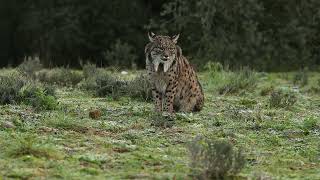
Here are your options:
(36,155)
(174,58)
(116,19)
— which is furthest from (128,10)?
(36,155)

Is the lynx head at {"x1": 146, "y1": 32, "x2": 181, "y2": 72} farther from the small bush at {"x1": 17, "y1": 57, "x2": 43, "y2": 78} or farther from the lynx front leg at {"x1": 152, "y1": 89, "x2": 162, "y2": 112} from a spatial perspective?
the small bush at {"x1": 17, "y1": 57, "x2": 43, "y2": 78}

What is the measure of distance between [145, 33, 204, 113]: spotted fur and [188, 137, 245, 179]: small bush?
4.25m

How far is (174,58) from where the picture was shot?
12422 mm

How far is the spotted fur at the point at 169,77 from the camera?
12.3 meters

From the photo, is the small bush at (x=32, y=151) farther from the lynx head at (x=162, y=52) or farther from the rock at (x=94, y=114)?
the lynx head at (x=162, y=52)

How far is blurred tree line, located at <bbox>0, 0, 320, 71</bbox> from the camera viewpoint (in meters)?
27.6

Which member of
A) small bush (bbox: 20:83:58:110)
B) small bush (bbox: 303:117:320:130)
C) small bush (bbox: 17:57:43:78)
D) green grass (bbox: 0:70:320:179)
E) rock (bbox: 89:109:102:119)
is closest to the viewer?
green grass (bbox: 0:70:320:179)

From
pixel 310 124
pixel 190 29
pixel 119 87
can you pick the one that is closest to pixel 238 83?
pixel 119 87

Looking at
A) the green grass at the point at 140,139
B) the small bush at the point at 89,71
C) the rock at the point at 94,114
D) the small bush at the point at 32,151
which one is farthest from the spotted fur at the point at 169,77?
the small bush at the point at 89,71

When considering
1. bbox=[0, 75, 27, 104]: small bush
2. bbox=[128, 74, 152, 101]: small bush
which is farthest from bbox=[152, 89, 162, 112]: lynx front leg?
bbox=[0, 75, 27, 104]: small bush

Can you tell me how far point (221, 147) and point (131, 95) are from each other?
22.0 ft

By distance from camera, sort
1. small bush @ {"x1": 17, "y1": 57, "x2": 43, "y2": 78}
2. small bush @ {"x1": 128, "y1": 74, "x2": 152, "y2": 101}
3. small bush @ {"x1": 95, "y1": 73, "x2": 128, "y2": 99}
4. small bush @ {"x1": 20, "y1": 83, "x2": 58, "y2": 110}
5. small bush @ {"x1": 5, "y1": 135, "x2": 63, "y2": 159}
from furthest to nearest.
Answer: small bush @ {"x1": 17, "y1": 57, "x2": 43, "y2": 78}
small bush @ {"x1": 95, "y1": 73, "x2": 128, "y2": 99}
small bush @ {"x1": 128, "y1": 74, "x2": 152, "y2": 101}
small bush @ {"x1": 20, "y1": 83, "x2": 58, "y2": 110}
small bush @ {"x1": 5, "y1": 135, "x2": 63, "y2": 159}

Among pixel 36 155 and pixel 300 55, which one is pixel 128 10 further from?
pixel 36 155

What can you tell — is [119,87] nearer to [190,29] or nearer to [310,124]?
[310,124]
